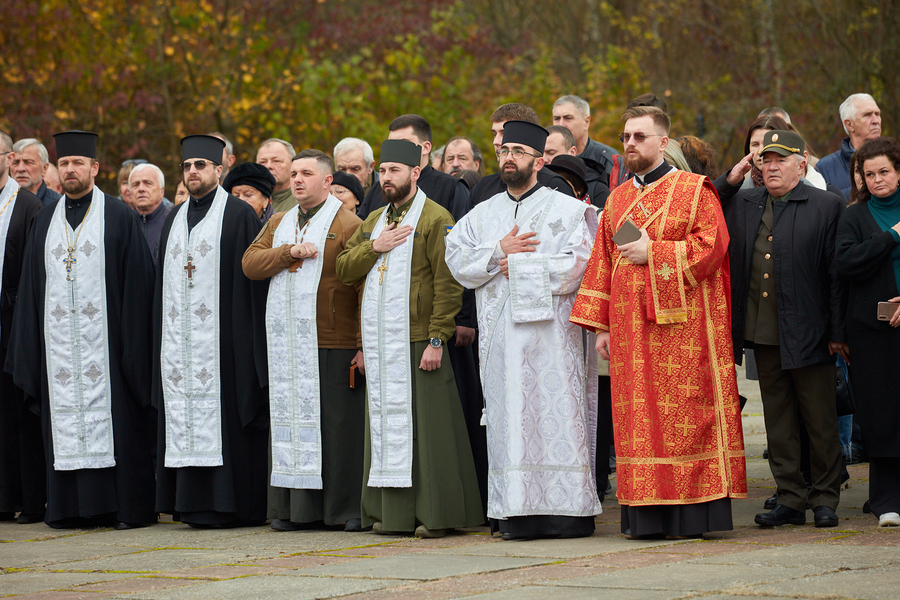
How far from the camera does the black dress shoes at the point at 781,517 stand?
243 inches

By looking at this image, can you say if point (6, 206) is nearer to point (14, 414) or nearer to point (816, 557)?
point (14, 414)

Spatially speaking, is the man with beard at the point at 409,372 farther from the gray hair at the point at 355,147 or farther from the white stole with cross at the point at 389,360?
the gray hair at the point at 355,147

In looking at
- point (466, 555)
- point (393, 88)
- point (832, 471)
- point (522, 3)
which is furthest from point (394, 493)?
point (522, 3)

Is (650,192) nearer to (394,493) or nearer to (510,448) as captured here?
(510,448)

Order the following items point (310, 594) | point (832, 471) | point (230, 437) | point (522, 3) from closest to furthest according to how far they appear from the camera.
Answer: point (310, 594) → point (832, 471) → point (230, 437) → point (522, 3)

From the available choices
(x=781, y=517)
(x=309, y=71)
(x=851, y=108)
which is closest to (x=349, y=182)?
(x=851, y=108)

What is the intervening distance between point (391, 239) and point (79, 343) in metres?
2.32

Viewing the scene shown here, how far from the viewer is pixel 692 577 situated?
4.73 meters

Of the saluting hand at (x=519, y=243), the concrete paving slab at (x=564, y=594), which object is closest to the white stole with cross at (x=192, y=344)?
the saluting hand at (x=519, y=243)

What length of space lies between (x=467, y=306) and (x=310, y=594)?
257cm

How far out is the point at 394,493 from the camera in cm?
662

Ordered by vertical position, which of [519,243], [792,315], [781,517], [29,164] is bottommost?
[781,517]

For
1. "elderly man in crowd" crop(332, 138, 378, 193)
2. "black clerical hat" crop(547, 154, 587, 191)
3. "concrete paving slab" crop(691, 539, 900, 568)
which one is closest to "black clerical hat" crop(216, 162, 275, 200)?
"elderly man in crowd" crop(332, 138, 378, 193)

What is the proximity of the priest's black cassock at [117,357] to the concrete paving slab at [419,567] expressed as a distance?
256cm
